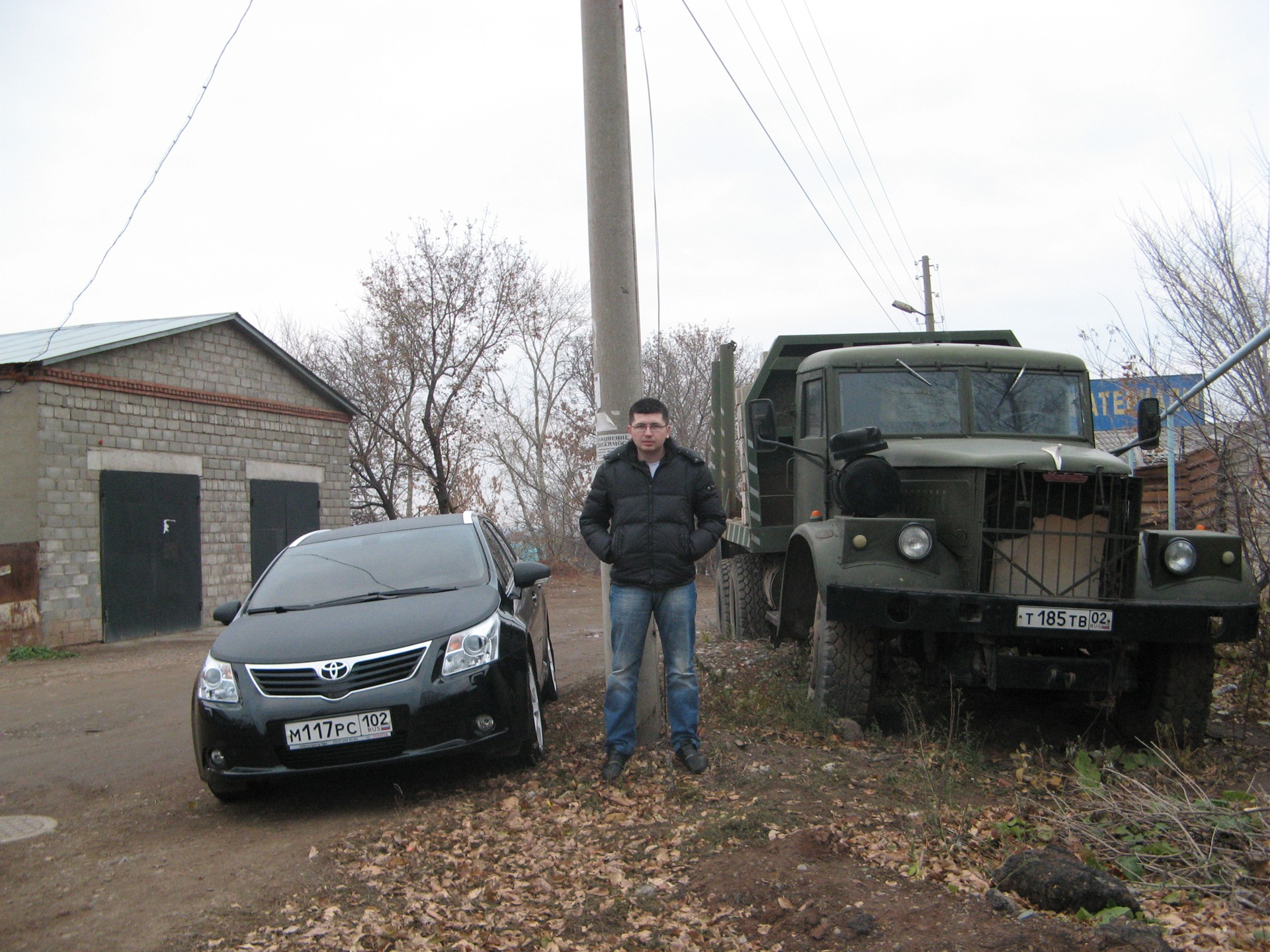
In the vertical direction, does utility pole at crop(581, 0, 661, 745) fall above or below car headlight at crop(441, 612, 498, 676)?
above

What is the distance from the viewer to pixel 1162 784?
4.82 meters

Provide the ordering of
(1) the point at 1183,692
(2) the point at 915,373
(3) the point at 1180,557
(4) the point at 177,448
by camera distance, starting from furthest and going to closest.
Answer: (4) the point at 177,448 < (2) the point at 915,373 < (1) the point at 1183,692 < (3) the point at 1180,557

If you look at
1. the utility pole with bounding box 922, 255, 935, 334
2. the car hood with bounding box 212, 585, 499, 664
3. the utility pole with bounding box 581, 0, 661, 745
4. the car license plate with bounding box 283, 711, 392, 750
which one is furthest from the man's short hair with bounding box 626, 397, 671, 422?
the utility pole with bounding box 922, 255, 935, 334

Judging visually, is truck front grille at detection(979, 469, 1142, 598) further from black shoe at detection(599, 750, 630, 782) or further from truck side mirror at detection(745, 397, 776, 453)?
black shoe at detection(599, 750, 630, 782)

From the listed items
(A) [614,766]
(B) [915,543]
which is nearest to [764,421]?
(B) [915,543]

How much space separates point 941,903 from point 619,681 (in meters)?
2.27

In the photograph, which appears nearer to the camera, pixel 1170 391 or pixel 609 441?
pixel 609 441

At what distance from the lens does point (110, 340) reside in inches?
595

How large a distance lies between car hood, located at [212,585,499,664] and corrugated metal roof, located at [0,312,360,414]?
1024 centimetres

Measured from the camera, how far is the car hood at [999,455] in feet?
18.8

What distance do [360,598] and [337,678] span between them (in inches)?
32.8

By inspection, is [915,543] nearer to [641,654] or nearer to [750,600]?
[641,654]

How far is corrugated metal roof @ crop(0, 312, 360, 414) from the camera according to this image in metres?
14.3

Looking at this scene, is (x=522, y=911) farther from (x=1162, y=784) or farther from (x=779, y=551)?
(x=779, y=551)
